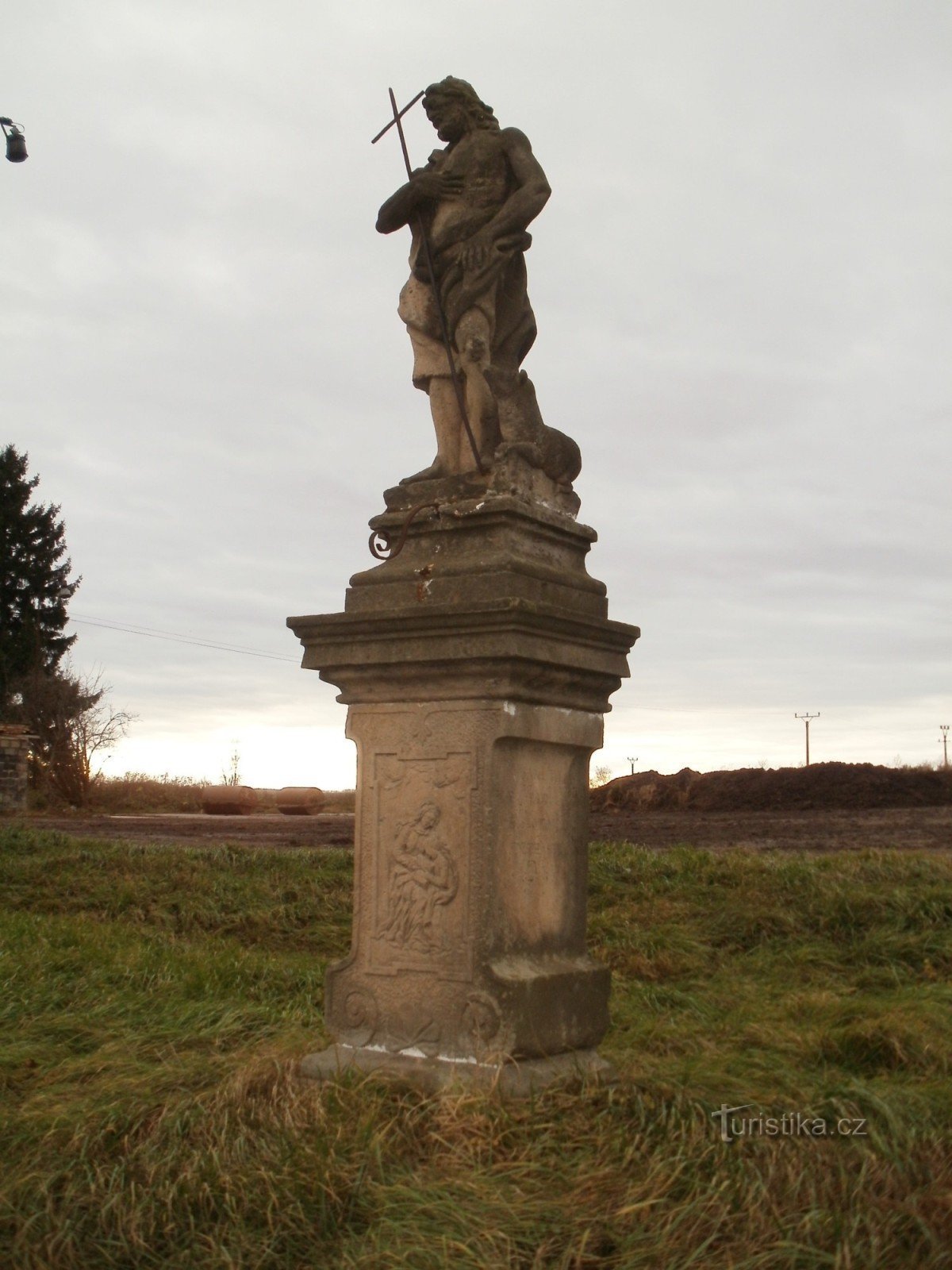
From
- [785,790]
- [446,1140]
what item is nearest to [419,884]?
[446,1140]

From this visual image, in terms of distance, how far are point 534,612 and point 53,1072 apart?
8.48 ft

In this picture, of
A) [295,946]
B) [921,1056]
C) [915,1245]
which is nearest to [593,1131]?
[915,1245]

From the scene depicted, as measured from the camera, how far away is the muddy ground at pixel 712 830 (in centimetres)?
1223

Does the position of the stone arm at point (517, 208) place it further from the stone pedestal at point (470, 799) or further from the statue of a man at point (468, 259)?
the stone pedestal at point (470, 799)

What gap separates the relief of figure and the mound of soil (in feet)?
45.0

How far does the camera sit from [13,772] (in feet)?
71.5

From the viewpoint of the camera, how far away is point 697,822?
1547cm

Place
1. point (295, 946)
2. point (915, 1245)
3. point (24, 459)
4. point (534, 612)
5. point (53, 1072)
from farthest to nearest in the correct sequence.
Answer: point (24, 459), point (295, 946), point (53, 1072), point (534, 612), point (915, 1245)

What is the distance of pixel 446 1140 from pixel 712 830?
10889mm

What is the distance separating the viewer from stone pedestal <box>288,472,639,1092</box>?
409cm

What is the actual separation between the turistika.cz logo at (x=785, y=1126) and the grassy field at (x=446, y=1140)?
0.04m

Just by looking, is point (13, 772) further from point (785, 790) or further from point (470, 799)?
point (470, 799)

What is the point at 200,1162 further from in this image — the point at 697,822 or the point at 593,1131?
the point at 697,822

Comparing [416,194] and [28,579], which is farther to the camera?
[28,579]
